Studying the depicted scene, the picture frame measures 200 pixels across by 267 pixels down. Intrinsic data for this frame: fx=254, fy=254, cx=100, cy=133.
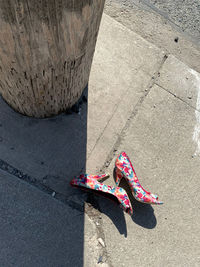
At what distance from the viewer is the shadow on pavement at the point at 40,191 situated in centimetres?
194

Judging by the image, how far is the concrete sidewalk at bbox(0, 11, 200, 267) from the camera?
1.98 m

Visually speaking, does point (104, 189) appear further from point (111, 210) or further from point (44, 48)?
point (44, 48)

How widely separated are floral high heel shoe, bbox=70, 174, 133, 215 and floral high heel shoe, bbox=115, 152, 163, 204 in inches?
3.9

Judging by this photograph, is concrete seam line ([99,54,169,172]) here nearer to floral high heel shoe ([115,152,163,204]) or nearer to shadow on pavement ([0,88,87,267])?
floral high heel shoe ([115,152,163,204])

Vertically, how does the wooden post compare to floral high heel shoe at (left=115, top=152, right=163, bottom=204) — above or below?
above

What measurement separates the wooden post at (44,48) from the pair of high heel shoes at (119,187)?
0.68m

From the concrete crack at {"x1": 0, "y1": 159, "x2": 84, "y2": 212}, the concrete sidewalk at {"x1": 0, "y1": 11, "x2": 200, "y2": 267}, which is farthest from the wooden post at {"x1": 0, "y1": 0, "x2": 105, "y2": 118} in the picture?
the concrete crack at {"x1": 0, "y1": 159, "x2": 84, "y2": 212}

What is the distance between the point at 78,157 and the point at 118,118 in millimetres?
546

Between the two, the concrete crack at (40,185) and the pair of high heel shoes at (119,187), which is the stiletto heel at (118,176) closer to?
the pair of high heel shoes at (119,187)

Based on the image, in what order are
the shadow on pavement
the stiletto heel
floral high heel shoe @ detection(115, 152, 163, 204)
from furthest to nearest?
the stiletto heel → floral high heel shoe @ detection(115, 152, 163, 204) → the shadow on pavement

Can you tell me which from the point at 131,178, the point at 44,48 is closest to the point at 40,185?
the point at 131,178

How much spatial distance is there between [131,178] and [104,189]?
0.27m

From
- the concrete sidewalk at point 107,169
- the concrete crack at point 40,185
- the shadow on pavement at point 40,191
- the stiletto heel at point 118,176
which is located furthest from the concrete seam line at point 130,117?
the concrete crack at point 40,185

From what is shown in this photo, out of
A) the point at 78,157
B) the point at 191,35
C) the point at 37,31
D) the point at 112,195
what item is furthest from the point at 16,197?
the point at 191,35
